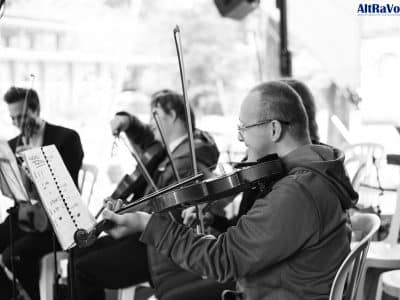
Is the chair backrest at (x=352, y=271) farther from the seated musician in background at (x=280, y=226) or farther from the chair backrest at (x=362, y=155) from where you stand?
the chair backrest at (x=362, y=155)

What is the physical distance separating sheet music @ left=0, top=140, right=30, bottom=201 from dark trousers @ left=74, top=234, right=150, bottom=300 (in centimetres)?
35

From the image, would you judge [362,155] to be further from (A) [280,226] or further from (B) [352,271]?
(A) [280,226]

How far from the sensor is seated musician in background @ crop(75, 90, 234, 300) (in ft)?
7.07

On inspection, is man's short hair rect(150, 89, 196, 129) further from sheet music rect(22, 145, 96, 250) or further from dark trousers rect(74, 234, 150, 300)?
sheet music rect(22, 145, 96, 250)

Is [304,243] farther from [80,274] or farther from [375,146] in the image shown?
[375,146]

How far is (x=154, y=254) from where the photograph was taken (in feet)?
7.20

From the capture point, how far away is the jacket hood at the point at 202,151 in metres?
2.37

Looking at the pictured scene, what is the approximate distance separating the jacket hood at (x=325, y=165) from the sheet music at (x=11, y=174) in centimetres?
104

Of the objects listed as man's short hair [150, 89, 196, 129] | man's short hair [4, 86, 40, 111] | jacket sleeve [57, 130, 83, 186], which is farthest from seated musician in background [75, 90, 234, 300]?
man's short hair [4, 86, 40, 111]

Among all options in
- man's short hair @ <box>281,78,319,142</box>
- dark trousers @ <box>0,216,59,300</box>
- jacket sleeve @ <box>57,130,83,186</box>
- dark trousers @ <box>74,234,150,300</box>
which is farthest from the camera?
jacket sleeve @ <box>57,130,83,186</box>

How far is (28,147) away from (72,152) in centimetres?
19

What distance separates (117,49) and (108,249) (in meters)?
1.71

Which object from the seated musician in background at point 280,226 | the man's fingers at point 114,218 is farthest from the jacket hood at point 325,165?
the man's fingers at point 114,218

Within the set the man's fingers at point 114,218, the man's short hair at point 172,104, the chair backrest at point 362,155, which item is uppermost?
the man's short hair at point 172,104
